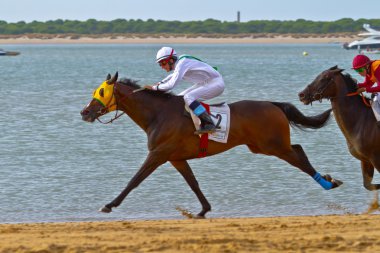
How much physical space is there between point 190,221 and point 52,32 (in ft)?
555

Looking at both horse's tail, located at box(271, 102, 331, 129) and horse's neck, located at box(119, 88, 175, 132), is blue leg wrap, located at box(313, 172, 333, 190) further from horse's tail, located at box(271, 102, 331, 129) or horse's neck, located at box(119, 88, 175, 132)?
horse's neck, located at box(119, 88, 175, 132)

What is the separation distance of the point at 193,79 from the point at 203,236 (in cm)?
331

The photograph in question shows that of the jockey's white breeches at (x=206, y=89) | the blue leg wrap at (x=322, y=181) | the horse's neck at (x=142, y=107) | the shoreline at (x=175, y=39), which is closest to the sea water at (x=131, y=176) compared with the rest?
the blue leg wrap at (x=322, y=181)

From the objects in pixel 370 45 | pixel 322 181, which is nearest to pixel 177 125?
pixel 322 181

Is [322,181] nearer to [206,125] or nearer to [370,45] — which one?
[206,125]

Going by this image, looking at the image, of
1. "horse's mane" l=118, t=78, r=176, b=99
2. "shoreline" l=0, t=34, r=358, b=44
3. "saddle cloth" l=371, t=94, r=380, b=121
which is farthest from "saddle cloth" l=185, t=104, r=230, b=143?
"shoreline" l=0, t=34, r=358, b=44

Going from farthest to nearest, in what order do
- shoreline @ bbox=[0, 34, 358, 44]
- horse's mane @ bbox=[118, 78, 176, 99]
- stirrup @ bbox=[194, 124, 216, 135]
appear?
shoreline @ bbox=[0, 34, 358, 44] < horse's mane @ bbox=[118, 78, 176, 99] < stirrup @ bbox=[194, 124, 216, 135]

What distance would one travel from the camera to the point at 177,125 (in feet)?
43.2

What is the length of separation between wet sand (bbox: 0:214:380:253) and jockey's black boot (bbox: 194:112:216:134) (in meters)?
1.22

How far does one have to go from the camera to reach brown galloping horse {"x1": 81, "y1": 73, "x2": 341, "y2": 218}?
13133mm

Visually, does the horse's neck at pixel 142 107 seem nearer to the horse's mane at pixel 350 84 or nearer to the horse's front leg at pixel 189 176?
the horse's front leg at pixel 189 176

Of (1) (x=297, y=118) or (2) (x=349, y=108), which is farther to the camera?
(1) (x=297, y=118)

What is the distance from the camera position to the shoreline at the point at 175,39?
168 m

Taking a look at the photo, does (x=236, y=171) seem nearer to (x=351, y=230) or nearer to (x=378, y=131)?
(x=378, y=131)
